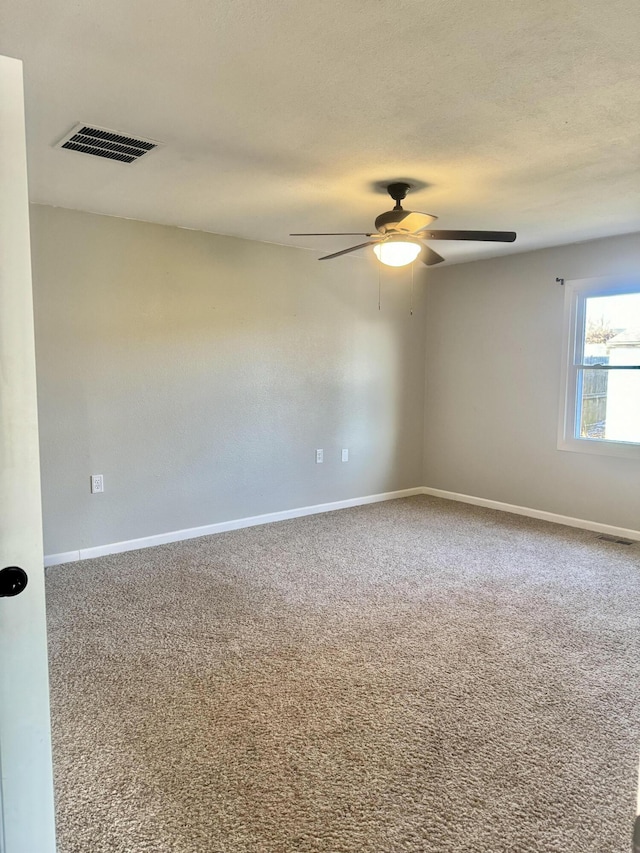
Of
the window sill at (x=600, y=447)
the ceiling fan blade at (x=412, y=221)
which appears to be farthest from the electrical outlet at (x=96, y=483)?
the window sill at (x=600, y=447)

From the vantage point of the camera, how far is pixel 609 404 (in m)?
4.47

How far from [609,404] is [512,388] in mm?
846

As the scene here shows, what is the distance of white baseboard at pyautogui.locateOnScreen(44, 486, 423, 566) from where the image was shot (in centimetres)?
382

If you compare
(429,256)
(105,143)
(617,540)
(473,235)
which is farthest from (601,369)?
(105,143)

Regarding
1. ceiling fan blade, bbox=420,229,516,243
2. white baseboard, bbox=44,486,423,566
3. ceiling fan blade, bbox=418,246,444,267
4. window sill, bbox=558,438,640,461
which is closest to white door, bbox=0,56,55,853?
ceiling fan blade, bbox=420,229,516,243

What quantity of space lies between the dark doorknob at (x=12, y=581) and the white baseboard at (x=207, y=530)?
9.54 feet

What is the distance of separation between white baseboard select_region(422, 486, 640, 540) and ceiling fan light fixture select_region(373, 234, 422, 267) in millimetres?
2791

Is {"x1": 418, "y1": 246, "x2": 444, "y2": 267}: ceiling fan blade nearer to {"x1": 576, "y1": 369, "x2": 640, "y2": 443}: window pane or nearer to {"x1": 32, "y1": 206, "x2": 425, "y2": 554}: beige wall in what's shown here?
{"x1": 32, "y1": 206, "x2": 425, "y2": 554}: beige wall

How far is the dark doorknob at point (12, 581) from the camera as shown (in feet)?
3.44

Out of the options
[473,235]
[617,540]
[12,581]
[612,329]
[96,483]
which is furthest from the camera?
[612,329]

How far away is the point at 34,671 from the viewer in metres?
1.13

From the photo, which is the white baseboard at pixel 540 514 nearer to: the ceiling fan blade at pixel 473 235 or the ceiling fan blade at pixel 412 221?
the ceiling fan blade at pixel 473 235

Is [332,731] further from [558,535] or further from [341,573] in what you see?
[558,535]

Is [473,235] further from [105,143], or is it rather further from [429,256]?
[105,143]
